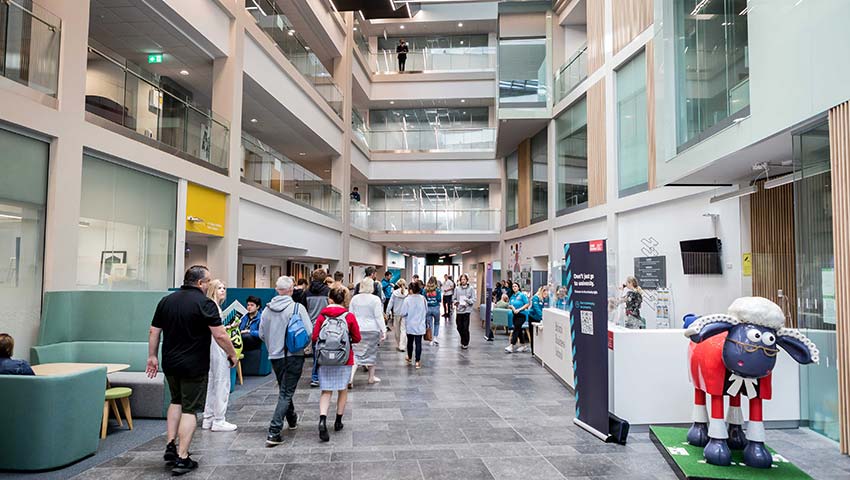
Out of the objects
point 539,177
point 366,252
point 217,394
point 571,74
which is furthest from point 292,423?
point 366,252

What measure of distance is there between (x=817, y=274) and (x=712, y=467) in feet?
8.88

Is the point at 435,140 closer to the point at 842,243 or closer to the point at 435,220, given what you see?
the point at 435,220

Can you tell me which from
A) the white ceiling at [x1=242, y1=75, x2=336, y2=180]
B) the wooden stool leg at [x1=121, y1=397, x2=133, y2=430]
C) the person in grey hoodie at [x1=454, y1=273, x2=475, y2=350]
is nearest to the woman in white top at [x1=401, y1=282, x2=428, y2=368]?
the person in grey hoodie at [x1=454, y1=273, x2=475, y2=350]

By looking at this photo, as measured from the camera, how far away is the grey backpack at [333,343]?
5.79m

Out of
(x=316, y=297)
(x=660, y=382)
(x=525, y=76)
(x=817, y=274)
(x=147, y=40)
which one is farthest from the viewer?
(x=525, y=76)

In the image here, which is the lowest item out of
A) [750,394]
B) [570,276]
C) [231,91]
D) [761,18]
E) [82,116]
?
[750,394]

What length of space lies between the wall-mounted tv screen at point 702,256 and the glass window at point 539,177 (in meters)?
9.06

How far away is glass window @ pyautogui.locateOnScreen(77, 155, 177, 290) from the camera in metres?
7.73

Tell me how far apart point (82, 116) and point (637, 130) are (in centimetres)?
1103

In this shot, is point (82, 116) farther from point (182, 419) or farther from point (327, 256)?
point (327, 256)

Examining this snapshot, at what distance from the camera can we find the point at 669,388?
6.16m

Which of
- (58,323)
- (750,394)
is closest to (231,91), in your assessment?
(58,323)

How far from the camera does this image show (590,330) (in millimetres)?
6027

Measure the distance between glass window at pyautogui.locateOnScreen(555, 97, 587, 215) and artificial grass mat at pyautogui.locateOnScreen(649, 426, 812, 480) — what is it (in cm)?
1111
